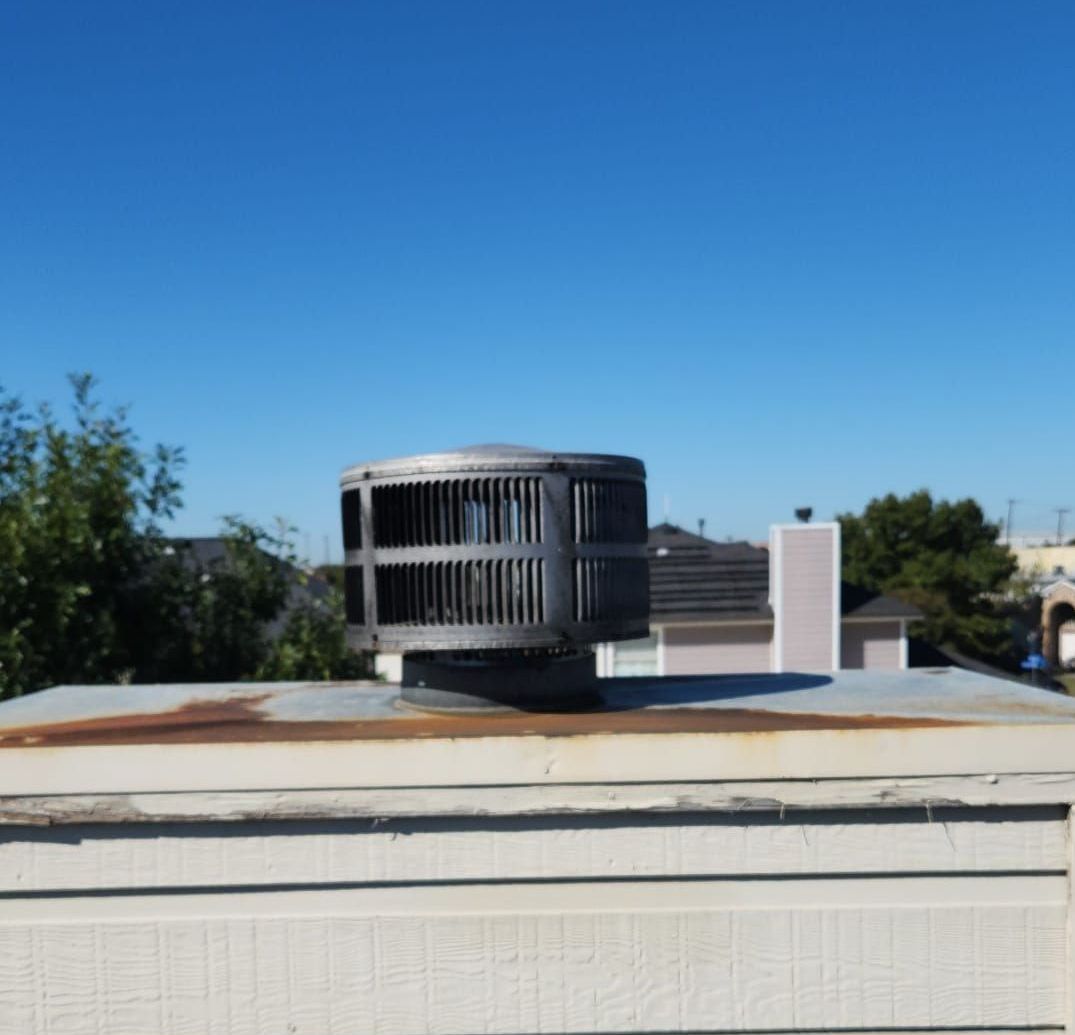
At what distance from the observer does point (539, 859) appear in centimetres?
163

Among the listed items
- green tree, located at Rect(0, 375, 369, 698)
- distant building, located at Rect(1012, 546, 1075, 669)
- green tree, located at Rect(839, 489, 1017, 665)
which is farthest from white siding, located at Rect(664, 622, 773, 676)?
distant building, located at Rect(1012, 546, 1075, 669)

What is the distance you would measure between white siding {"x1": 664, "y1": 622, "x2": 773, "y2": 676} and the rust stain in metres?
13.7

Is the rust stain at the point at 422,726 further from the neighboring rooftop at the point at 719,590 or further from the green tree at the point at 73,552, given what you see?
the neighboring rooftop at the point at 719,590

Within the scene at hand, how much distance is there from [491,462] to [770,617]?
14.2 metres

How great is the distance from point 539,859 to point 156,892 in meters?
0.69

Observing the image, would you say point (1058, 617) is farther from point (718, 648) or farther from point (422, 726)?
point (422, 726)

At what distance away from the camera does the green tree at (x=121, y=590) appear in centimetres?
452

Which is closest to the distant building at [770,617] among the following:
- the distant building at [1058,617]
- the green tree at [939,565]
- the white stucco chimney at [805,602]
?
the white stucco chimney at [805,602]

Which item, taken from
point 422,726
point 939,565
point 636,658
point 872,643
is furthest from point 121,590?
point 939,565

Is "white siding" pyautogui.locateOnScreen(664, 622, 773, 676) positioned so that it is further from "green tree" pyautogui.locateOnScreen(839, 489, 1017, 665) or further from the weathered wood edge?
"green tree" pyautogui.locateOnScreen(839, 489, 1017, 665)

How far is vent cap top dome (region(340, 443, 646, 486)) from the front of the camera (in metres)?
1.87

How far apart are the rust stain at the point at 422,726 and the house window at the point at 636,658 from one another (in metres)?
13.2

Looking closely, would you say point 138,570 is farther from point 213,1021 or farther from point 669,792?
point 669,792

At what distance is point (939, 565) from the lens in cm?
3472
